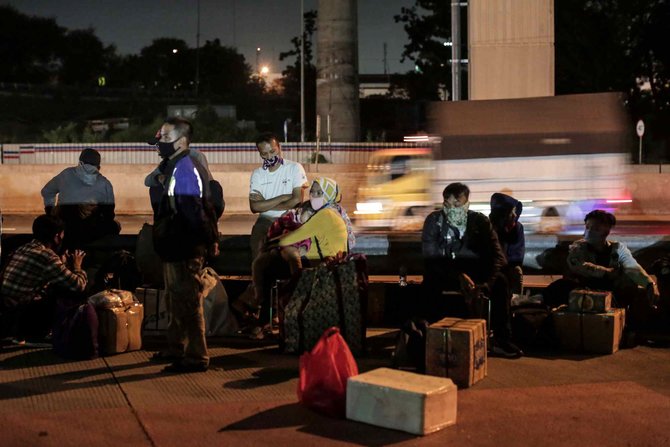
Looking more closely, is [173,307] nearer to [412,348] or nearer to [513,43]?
[412,348]

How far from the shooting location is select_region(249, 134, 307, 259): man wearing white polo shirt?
9.41 meters

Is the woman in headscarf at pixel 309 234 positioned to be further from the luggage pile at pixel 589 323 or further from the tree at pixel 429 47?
the tree at pixel 429 47

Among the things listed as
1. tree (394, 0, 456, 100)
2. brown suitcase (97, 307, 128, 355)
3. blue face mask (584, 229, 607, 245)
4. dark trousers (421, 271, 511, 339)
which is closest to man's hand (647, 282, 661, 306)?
blue face mask (584, 229, 607, 245)

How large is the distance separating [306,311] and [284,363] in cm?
44

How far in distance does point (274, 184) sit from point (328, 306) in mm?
1687

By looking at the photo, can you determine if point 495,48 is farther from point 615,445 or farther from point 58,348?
point 615,445

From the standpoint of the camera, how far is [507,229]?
30.8ft

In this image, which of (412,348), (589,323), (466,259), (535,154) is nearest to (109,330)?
(412,348)

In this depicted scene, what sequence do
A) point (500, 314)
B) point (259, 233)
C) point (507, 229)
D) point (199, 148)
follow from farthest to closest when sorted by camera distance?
1. point (199, 148)
2. point (259, 233)
3. point (507, 229)
4. point (500, 314)

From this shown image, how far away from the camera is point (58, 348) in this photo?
8.26 m

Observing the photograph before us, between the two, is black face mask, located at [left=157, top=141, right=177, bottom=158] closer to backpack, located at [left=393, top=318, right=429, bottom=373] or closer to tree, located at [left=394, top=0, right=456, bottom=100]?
backpack, located at [left=393, top=318, right=429, bottom=373]

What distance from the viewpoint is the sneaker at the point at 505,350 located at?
8430 millimetres

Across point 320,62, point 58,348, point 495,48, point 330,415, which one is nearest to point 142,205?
point 320,62

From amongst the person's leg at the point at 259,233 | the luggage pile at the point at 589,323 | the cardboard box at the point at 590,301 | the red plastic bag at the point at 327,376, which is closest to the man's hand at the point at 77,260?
the person's leg at the point at 259,233
